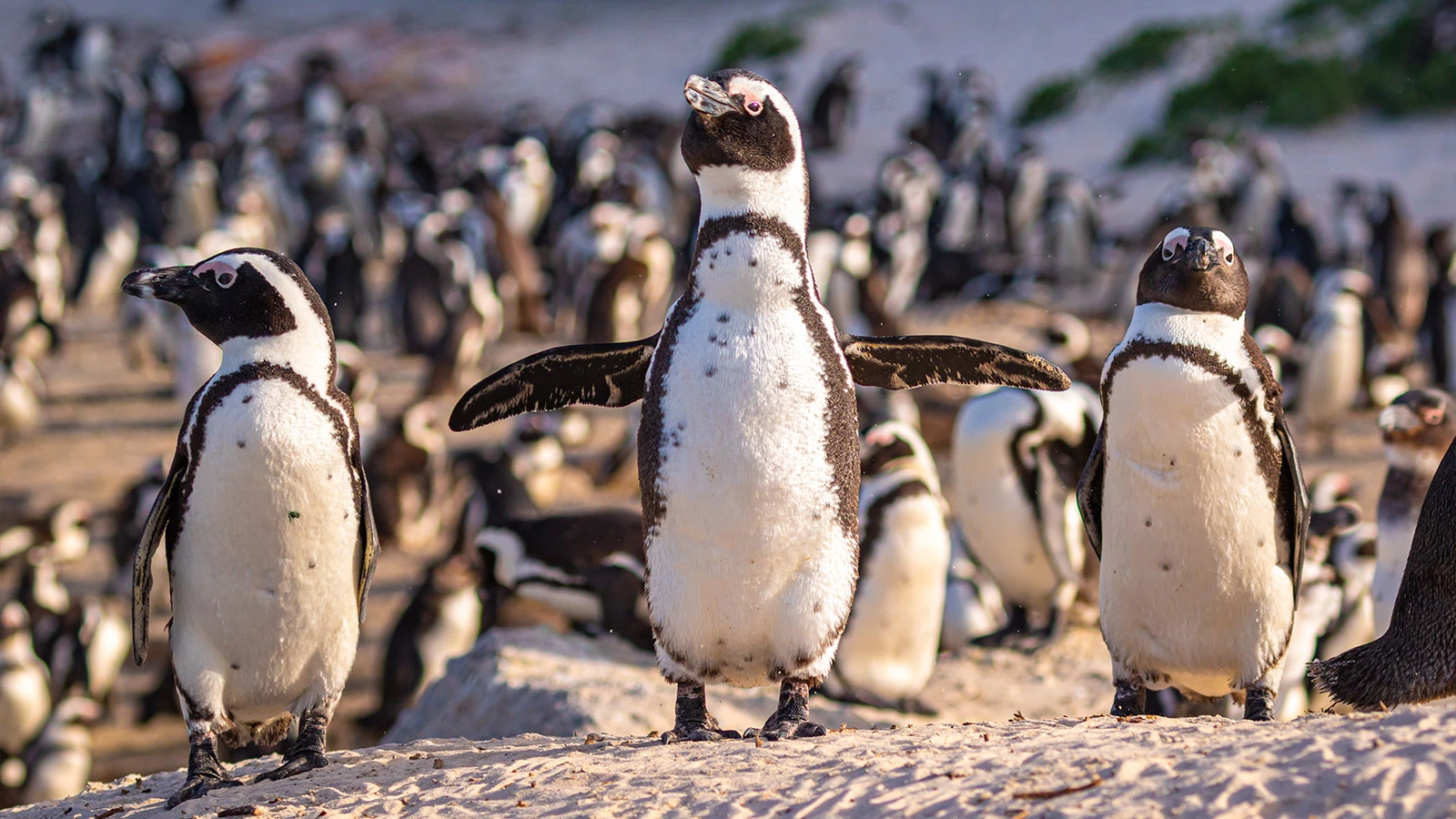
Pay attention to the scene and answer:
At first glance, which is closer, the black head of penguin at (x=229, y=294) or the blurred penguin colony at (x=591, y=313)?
the black head of penguin at (x=229, y=294)

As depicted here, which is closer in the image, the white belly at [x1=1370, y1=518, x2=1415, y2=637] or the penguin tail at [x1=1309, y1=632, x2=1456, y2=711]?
the penguin tail at [x1=1309, y1=632, x2=1456, y2=711]

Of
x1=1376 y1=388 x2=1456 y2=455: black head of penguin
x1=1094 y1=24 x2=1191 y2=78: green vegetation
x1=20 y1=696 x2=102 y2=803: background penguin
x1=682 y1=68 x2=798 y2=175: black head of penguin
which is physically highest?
x1=1094 y1=24 x2=1191 y2=78: green vegetation

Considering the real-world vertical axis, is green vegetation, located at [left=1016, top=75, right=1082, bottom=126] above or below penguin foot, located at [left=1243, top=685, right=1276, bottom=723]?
above

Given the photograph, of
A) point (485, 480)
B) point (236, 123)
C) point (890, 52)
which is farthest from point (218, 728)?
point (890, 52)

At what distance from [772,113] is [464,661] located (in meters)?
3.18

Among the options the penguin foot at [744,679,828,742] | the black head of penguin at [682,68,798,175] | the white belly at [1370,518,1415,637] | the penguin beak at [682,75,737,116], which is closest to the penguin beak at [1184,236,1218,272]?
the black head of penguin at [682,68,798,175]

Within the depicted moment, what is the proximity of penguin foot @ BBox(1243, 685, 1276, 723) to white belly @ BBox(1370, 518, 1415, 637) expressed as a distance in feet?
4.86

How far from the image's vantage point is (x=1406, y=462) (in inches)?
230

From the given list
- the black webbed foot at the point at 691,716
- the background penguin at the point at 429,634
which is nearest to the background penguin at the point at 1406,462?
the black webbed foot at the point at 691,716

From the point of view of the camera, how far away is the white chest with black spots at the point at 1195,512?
4.11 m

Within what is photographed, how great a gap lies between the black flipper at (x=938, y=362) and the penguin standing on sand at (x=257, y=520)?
1.23m

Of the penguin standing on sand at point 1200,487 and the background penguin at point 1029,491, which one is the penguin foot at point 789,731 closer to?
the penguin standing on sand at point 1200,487

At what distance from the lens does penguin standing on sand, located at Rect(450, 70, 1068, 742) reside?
12.2 feet

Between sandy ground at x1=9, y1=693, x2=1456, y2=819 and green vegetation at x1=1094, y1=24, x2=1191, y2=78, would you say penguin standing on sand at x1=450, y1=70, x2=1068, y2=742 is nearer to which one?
sandy ground at x1=9, y1=693, x2=1456, y2=819
